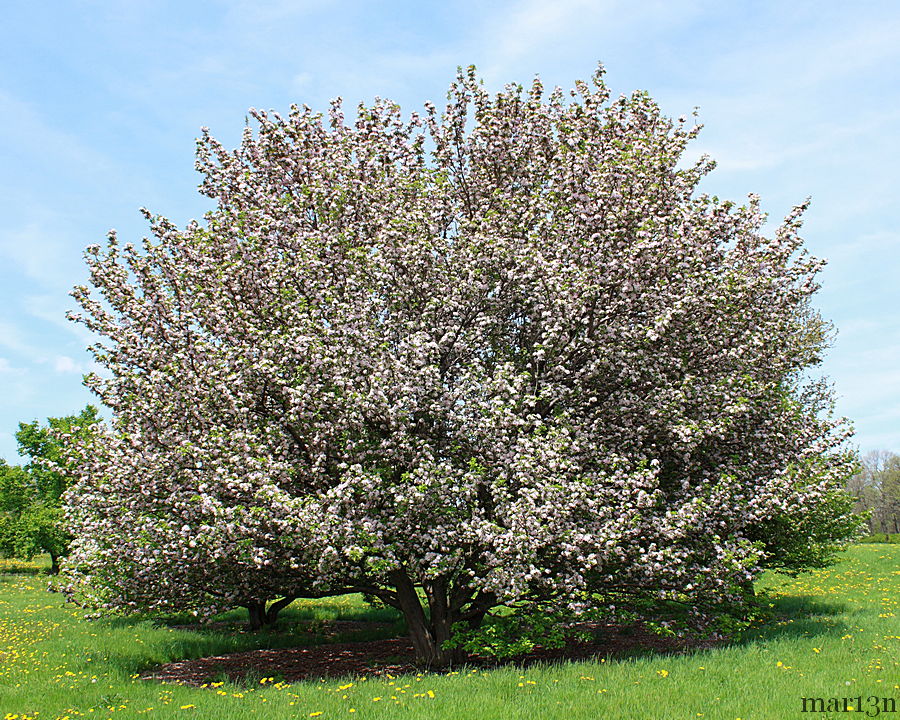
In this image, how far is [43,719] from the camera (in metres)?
11.9

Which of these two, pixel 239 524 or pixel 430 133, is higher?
pixel 430 133

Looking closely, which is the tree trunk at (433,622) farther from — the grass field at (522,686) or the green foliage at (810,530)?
the green foliage at (810,530)

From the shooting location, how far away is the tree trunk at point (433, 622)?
55.3 feet

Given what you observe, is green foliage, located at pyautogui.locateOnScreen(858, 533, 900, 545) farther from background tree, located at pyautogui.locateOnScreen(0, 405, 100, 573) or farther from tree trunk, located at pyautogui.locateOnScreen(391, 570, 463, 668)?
background tree, located at pyautogui.locateOnScreen(0, 405, 100, 573)

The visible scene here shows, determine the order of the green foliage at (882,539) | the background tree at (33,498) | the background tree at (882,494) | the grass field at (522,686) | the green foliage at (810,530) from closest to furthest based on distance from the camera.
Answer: the grass field at (522,686) → the green foliage at (810,530) → the background tree at (33,498) → the green foliage at (882,539) → the background tree at (882,494)

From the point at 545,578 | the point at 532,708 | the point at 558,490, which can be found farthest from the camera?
the point at 545,578

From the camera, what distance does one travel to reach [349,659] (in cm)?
1984

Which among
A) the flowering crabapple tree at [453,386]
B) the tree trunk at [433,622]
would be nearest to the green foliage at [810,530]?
the flowering crabapple tree at [453,386]

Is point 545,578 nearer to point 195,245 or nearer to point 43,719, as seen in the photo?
point 43,719

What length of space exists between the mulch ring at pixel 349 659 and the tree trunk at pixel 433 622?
549mm

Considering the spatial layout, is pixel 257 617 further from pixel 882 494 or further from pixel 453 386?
pixel 882 494

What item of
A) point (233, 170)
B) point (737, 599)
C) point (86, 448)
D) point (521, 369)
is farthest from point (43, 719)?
point (737, 599)

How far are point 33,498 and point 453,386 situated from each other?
68680 mm

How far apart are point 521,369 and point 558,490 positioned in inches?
147
